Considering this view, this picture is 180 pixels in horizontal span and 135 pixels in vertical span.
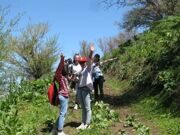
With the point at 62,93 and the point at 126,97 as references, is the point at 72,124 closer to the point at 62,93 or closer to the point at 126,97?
the point at 62,93

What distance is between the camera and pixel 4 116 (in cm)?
1310

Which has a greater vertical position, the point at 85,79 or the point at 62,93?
the point at 85,79

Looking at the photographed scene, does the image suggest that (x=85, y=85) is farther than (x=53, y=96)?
Yes

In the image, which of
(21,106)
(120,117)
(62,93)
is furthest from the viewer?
(21,106)

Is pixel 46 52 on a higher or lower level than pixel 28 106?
higher

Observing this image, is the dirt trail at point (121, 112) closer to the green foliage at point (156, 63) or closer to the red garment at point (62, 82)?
the green foliage at point (156, 63)

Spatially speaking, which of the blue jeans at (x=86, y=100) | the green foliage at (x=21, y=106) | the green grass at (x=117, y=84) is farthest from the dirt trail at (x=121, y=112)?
the green foliage at (x=21, y=106)

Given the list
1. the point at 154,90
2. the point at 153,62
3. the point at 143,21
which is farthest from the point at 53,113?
the point at 143,21

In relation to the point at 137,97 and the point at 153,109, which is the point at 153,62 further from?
the point at 153,109

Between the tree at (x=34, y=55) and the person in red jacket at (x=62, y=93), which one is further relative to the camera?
the tree at (x=34, y=55)

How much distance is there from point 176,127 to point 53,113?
4158mm

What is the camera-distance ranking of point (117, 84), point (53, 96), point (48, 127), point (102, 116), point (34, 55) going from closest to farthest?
point (53, 96) → point (48, 127) → point (102, 116) → point (117, 84) → point (34, 55)

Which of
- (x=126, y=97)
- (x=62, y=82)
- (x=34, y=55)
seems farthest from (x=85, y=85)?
(x=34, y=55)

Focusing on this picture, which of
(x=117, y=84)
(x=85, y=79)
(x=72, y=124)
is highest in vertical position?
(x=117, y=84)
